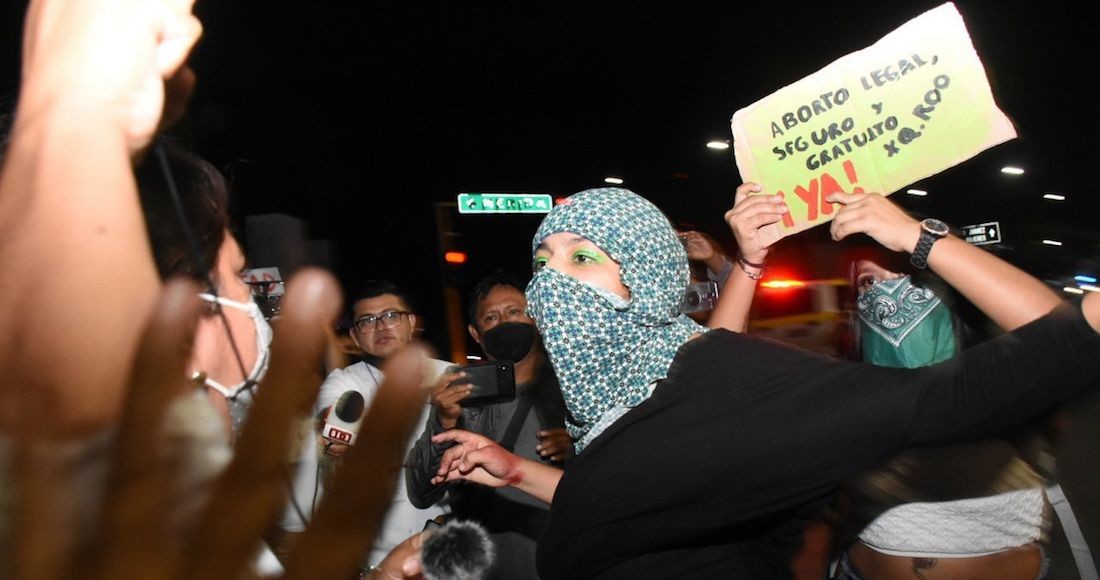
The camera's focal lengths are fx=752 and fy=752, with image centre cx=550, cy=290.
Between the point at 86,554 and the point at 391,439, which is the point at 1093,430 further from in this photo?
the point at 86,554

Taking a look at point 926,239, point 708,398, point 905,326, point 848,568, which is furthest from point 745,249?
→ point 848,568

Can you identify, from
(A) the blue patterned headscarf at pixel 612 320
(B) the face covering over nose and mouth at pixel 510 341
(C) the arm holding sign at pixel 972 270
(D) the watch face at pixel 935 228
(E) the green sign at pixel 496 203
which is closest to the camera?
(C) the arm holding sign at pixel 972 270

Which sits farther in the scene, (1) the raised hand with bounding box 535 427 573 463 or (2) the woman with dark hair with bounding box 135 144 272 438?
(1) the raised hand with bounding box 535 427 573 463

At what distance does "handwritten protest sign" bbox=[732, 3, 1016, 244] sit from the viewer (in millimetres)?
2154

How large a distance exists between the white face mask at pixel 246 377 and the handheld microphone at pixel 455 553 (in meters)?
1.64

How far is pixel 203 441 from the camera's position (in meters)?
0.53

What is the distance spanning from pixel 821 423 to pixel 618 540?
0.55 metres

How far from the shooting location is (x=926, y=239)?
72.9 inches

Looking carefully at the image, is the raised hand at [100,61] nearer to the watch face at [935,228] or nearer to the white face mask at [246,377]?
the white face mask at [246,377]

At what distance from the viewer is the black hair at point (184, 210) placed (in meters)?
0.76

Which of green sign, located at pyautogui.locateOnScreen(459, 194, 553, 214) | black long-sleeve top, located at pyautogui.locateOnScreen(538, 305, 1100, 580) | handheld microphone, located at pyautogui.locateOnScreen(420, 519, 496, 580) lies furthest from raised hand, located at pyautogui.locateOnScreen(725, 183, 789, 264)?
green sign, located at pyautogui.locateOnScreen(459, 194, 553, 214)

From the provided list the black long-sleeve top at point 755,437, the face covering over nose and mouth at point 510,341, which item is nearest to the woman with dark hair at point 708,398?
the black long-sleeve top at point 755,437

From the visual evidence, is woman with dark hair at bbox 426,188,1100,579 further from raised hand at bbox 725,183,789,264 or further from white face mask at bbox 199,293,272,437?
white face mask at bbox 199,293,272,437

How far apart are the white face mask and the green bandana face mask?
2295mm
